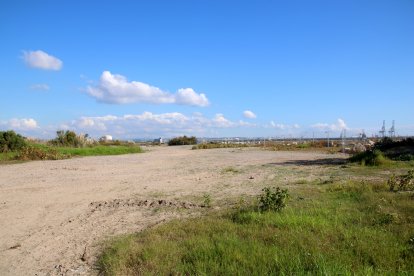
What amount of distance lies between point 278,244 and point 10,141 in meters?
26.5

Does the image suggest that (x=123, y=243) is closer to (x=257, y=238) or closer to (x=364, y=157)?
(x=257, y=238)

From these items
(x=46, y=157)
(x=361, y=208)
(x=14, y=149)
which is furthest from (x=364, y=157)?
(x=14, y=149)

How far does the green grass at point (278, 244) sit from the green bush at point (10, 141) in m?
23.7

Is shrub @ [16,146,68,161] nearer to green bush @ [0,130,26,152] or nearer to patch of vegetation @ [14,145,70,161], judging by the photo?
patch of vegetation @ [14,145,70,161]

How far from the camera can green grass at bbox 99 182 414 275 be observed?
5188 millimetres

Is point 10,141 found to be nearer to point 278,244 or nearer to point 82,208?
point 82,208

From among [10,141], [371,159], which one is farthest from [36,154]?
[371,159]

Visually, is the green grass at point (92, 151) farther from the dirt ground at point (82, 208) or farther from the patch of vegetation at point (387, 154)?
the patch of vegetation at point (387, 154)

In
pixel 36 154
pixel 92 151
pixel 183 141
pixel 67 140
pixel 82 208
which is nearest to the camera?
pixel 82 208

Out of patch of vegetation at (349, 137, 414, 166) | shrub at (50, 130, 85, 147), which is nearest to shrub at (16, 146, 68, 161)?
shrub at (50, 130, 85, 147)

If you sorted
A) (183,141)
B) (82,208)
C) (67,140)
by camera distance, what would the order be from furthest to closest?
(183,141), (67,140), (82,208)

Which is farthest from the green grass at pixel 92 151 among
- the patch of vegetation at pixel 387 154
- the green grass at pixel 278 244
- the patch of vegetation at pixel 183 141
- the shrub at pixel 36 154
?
the patch of vegetation at pixel 183 141

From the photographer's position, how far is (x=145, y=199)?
1077 centimetres

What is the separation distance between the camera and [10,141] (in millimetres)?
28062
